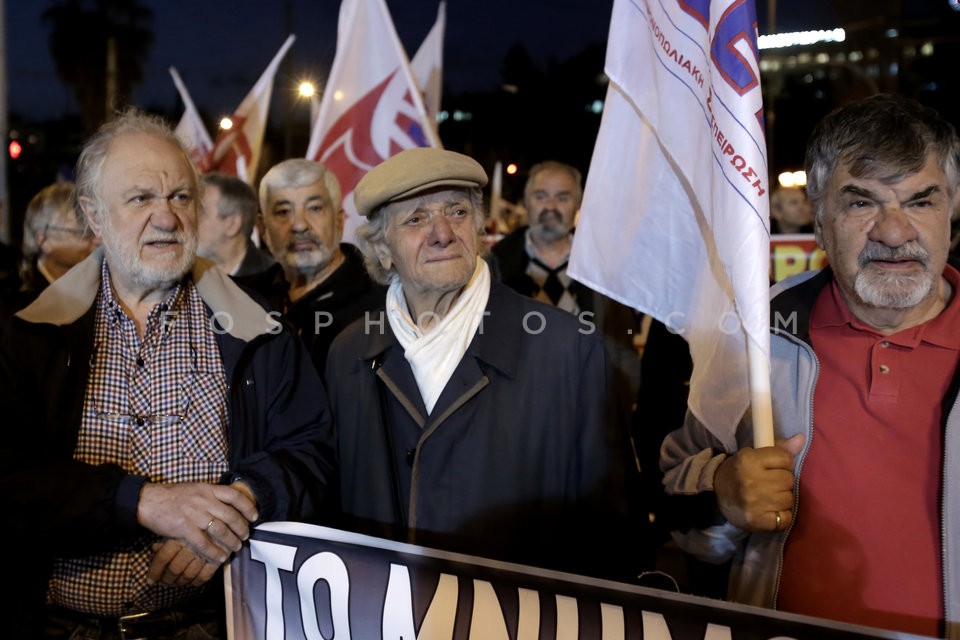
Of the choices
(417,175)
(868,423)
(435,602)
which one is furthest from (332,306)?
(868,423)

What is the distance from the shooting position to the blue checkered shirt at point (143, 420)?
283cm

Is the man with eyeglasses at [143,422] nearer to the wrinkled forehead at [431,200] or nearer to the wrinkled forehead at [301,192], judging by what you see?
the wrinkled forehead at [431,200]

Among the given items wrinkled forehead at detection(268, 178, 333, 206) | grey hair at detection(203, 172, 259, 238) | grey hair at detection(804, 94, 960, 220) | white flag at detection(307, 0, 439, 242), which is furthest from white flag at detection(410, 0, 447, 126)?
grey hair at detection(804, 94, 960, 220)

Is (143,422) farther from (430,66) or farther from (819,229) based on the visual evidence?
(430,66)

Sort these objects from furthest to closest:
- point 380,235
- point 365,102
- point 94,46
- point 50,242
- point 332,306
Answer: point 94,46
point 365,102
point 50,242
point 332,306
point 380,235

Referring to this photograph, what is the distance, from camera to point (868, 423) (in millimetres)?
2609

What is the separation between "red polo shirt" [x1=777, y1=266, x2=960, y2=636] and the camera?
2.49 metres

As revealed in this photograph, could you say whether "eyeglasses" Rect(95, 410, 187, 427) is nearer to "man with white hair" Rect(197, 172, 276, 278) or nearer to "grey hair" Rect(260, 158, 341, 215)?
"grey hair" Rect(260, 158, 341, 215)

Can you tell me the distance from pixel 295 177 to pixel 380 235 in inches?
85.1

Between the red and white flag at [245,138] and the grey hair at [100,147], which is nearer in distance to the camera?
the grey hair at [100,147]

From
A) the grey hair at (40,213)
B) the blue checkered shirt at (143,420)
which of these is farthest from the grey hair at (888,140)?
the grey hair at (40,213)

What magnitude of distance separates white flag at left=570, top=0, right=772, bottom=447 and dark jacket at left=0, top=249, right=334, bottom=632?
3.35 ft

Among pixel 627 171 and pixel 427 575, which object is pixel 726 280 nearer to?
pixel 627 171

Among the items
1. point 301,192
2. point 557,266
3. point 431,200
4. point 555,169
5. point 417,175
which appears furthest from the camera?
point 555,169
